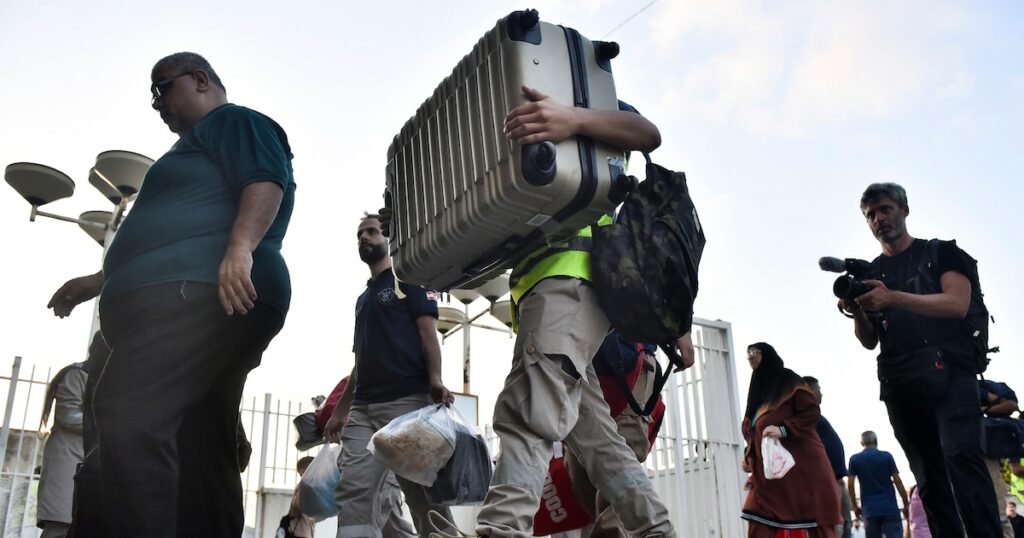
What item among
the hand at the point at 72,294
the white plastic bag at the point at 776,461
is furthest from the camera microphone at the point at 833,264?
the hand at the point at 72,294

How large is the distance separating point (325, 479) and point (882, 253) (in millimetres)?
3215

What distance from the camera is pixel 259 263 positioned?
2.69 metres

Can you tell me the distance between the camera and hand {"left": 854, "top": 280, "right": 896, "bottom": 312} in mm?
3902

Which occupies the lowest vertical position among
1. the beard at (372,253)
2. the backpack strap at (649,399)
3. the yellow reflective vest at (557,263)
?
the backpack strap at (649,399)

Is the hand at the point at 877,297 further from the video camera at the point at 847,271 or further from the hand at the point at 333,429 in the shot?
the hand at the point at 333,429

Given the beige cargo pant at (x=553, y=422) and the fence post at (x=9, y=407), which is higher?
the fence post at (x=9, y=407)

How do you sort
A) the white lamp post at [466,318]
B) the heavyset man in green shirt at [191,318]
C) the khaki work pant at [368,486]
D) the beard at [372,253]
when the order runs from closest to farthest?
the heavyset man in green shirt at [191,318] < the khaki work pant at [368,486] < the beard at [372,253] < the white lamp post at [466,318]

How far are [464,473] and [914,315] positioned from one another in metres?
2.25

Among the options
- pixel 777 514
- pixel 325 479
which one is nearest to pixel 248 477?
pixel 325 479

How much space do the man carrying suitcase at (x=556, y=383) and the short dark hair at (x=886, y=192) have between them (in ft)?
6.94

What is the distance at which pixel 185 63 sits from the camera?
294cm

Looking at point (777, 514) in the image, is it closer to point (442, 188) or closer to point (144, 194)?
point (442, 188)

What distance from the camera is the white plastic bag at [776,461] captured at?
5230 millimetres

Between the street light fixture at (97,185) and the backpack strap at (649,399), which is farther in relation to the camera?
the street light fixture at (97,185)
